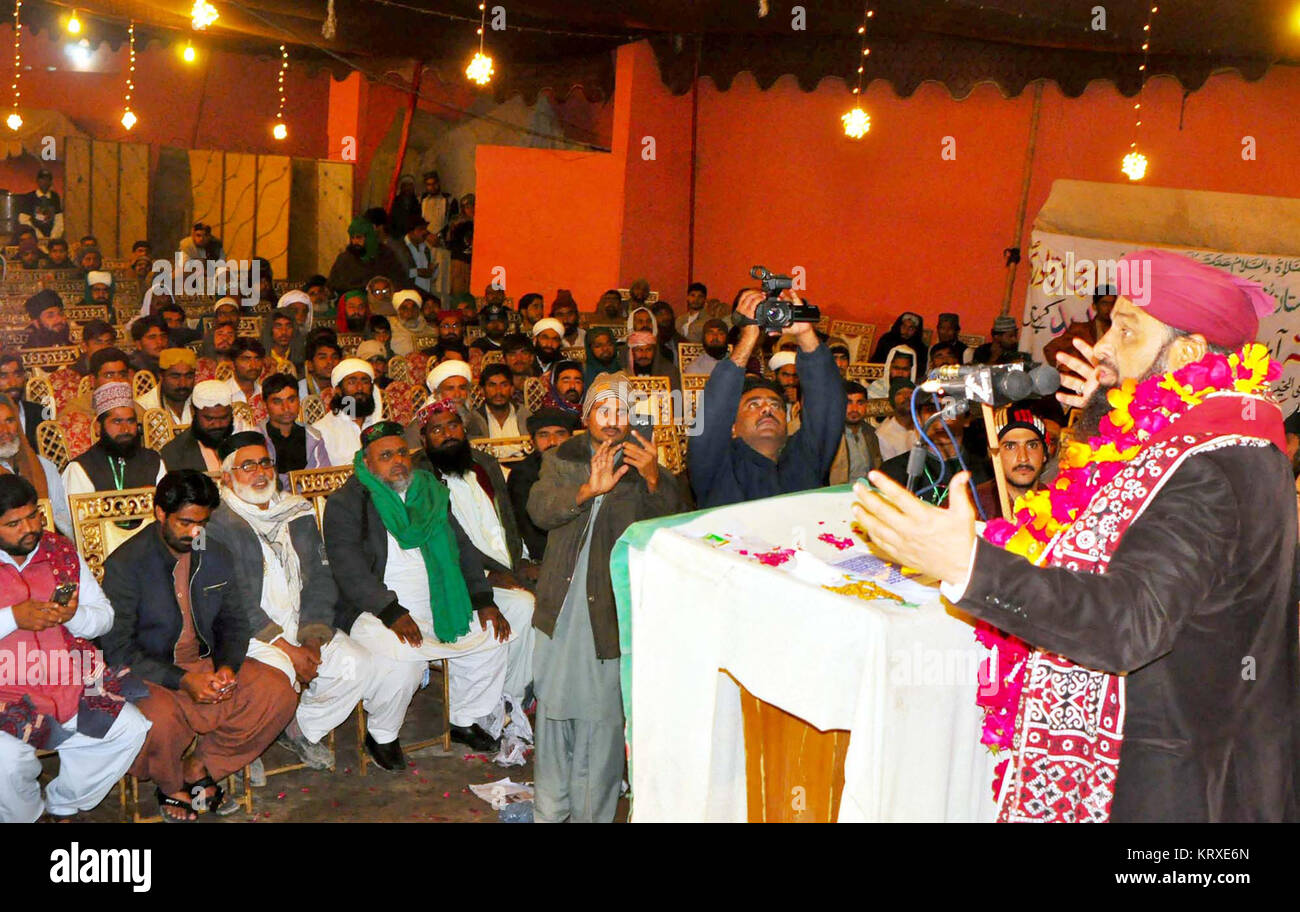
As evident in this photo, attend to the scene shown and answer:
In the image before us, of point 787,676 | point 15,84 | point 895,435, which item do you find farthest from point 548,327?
point 15,84

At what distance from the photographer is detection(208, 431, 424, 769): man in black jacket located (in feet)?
15.7

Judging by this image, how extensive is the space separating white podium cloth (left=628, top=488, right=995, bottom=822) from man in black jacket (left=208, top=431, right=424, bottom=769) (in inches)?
83.5

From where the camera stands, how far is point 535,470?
592 centimetres

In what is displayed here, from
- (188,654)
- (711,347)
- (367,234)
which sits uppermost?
(367,234)

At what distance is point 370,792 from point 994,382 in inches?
134

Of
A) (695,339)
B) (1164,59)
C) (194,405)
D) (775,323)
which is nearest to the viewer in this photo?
(775,323)

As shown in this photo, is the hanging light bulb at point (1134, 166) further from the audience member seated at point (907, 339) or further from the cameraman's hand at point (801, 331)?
the cameraman's hand at point (801, 331)

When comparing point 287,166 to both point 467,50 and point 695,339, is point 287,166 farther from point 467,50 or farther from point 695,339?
point 695,339

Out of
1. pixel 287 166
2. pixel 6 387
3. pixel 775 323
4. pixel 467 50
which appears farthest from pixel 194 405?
pixel 287 166

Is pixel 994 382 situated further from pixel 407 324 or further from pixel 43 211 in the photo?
pixel 43 211

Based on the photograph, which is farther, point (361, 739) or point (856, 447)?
point (856, 447)
